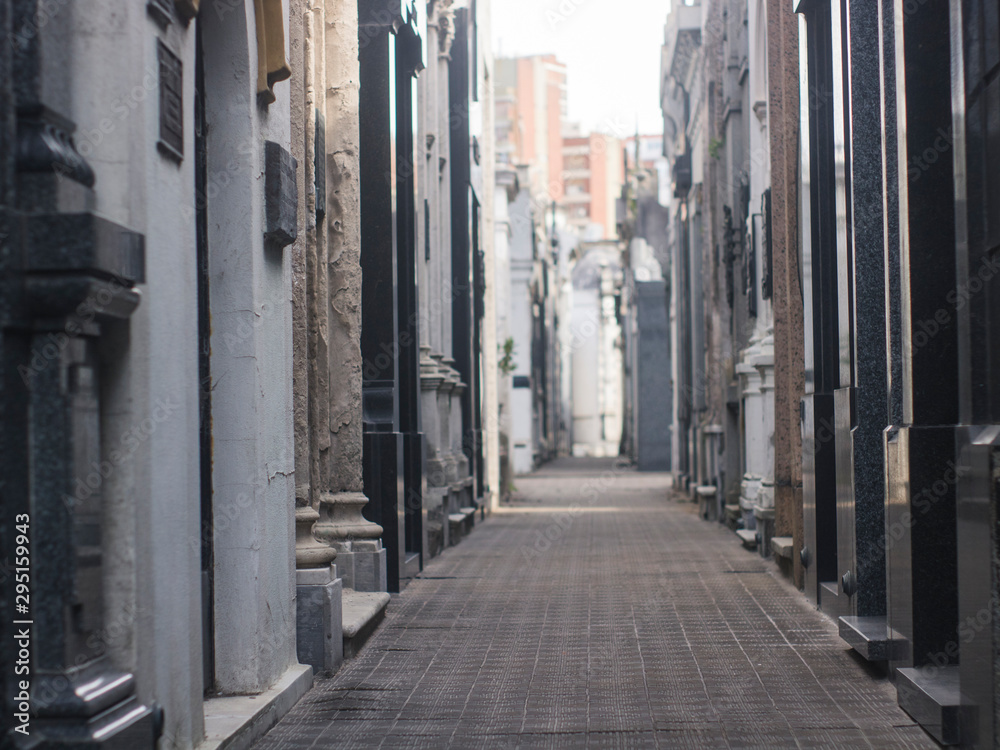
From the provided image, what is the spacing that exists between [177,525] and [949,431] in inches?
123

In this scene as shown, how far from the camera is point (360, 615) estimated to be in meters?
7.09

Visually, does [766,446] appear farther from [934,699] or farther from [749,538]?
[934,699]

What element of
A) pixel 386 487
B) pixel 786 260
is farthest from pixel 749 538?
pixel 386 487

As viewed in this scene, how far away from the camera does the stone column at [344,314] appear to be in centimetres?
820

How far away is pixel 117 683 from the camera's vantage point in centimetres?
357

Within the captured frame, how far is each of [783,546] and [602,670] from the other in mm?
3851

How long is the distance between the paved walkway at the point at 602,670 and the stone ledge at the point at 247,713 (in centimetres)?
7

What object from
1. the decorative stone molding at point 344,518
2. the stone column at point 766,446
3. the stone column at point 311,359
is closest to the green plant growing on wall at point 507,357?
the stone column at point 766,446

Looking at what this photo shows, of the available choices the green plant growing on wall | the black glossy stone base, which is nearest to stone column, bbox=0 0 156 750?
the black glossy stone base

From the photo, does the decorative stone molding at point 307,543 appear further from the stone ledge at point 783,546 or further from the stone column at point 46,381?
the stone ledge at point 783,546

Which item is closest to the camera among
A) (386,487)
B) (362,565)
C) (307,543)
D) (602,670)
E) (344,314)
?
(602,670)

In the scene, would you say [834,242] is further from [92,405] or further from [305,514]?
[92,405]

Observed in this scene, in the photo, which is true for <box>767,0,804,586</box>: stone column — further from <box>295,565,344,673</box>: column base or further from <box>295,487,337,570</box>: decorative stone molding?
<box>295,565,344,673</box>: column base

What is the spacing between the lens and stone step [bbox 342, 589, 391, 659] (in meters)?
6.66
